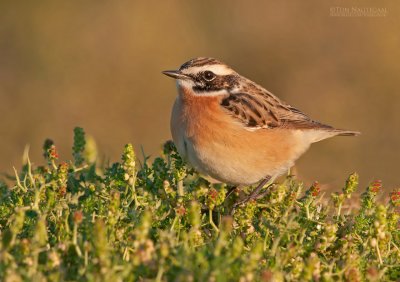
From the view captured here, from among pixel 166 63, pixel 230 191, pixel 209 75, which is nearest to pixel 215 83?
pixel 209 75

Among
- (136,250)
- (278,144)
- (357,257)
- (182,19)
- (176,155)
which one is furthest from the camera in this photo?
(182,19)

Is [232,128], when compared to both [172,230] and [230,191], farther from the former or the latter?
[172,230]

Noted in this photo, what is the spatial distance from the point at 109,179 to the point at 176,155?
97cm

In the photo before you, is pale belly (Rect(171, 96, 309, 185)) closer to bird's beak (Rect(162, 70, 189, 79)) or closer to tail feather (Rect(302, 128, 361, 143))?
bird's beak (Rect(162, 70, 189, 79))

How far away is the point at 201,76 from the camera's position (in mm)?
8492

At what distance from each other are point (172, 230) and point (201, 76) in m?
3.08

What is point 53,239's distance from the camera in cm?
577

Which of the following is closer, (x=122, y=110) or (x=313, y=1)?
(x=122, y=110)

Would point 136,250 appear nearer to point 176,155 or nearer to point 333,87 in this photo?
point 176,155

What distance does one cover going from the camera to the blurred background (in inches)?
591

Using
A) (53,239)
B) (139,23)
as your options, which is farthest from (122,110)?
(53,239)

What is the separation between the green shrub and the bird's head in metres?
0.96

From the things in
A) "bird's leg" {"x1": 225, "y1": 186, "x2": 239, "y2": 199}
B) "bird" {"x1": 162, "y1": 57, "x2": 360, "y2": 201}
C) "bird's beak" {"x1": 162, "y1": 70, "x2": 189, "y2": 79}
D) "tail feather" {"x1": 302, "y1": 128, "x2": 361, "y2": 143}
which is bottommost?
"bird's leg" {"x1": 225, "y1": 186, "x2": 239, "y2": 199}

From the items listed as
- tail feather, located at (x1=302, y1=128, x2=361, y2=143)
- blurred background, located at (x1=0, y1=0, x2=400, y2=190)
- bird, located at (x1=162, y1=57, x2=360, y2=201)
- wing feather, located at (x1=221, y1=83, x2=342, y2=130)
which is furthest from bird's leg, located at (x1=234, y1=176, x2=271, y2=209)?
blurred background, located at (x1=0, y1=0, x2=400, y2=190)
